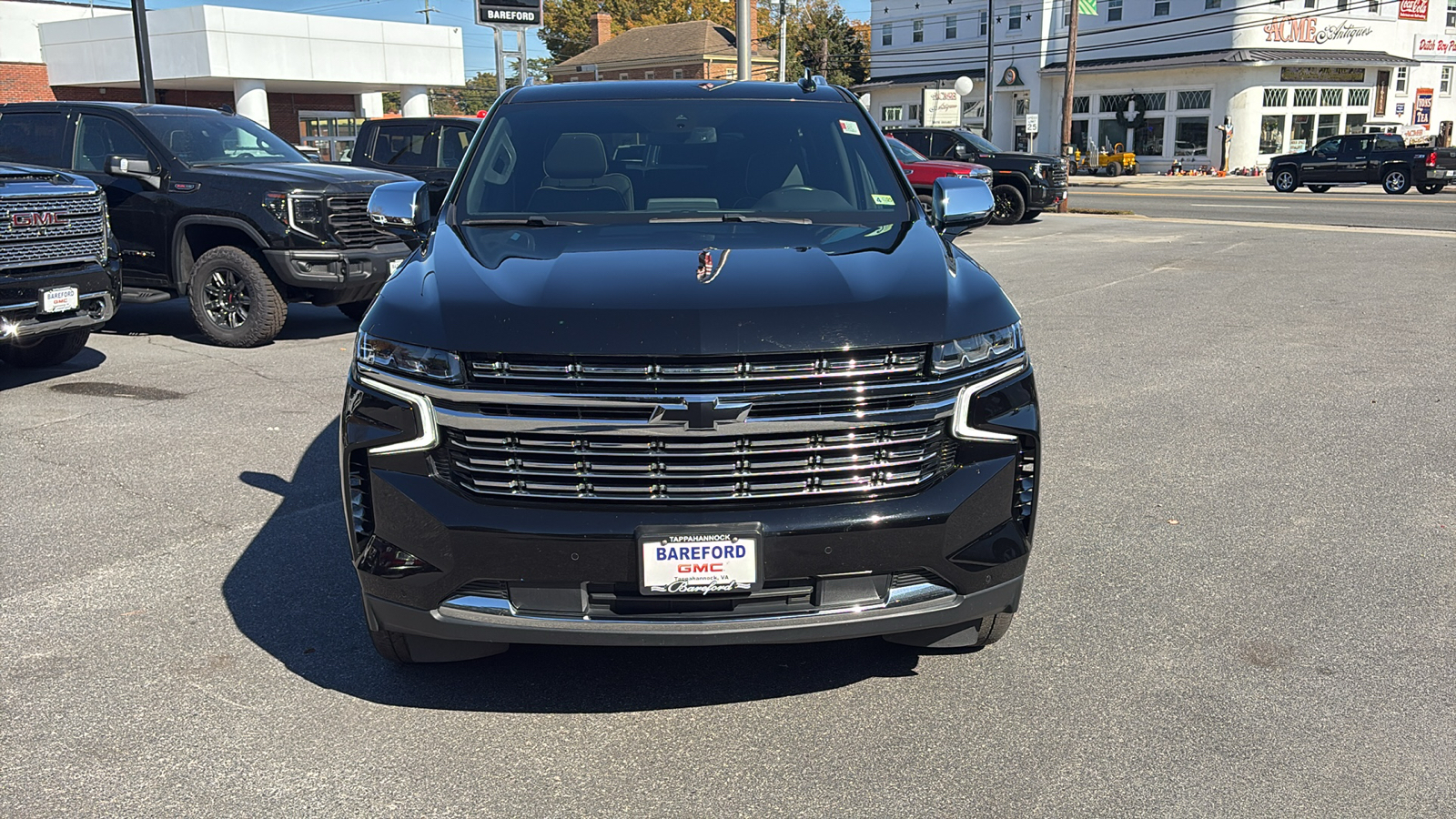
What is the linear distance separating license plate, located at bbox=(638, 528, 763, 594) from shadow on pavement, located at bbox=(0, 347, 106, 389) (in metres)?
6.98

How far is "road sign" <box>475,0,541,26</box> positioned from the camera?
2142 cm

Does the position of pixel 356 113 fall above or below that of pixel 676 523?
above

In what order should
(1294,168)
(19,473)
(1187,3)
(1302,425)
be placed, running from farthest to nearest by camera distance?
(1187,3) < (1294,168) < (1302,425) < (19,473)

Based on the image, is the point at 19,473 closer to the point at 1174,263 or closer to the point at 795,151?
the point at 795,151

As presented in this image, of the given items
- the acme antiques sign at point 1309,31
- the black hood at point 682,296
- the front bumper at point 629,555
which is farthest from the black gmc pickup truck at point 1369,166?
the front bumper at point 629,555

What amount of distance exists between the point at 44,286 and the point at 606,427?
6.27 m

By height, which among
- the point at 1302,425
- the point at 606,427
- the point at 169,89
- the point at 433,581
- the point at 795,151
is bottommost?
the point at 1302,425

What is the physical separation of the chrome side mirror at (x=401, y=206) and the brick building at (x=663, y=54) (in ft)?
206

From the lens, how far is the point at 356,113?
41188 millimetres

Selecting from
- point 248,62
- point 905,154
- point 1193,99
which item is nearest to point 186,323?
point 905,154

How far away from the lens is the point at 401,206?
455cm

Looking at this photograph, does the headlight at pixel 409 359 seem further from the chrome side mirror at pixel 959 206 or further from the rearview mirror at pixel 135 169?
the rearview mirror at pixel 135 169

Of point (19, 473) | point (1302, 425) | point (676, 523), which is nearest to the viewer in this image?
point (676, 523)

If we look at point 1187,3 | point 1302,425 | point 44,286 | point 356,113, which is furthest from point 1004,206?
point 1187,3
